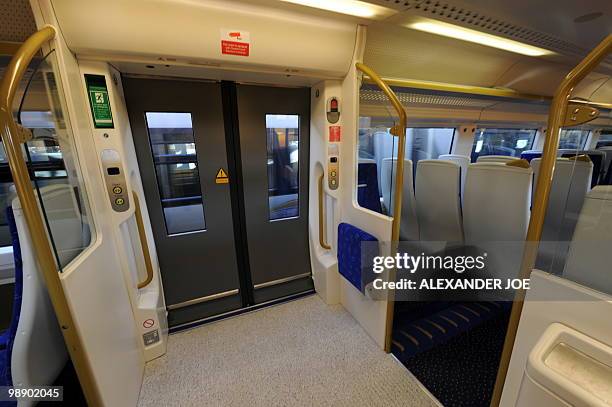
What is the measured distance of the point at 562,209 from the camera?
0.94 m

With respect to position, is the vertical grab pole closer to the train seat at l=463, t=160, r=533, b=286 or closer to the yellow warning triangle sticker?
the train seat at l=463, t=160, r=533, b=286

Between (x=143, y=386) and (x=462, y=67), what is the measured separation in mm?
3955

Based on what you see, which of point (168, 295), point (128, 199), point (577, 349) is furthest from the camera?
point (168, 295)

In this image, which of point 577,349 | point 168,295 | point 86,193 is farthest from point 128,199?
point 577,349

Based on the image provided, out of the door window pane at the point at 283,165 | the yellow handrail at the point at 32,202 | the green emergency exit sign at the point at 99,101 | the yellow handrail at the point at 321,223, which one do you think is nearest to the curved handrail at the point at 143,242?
the green emergency exit sign at the point at 99,101

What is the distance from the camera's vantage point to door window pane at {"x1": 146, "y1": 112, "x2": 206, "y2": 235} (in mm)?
1928

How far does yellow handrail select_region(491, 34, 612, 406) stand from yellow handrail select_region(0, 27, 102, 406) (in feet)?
6.05

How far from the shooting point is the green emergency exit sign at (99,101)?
4.72 feet

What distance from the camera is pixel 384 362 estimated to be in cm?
178

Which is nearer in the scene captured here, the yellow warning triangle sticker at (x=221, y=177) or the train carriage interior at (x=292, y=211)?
the train carriage interior at (x=292, y=211)

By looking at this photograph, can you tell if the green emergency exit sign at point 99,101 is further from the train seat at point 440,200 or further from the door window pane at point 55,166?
the train seat at point 440,200

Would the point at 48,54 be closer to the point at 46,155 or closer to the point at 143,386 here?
the point at 46,155

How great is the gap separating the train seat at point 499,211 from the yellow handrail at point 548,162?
3.46ft

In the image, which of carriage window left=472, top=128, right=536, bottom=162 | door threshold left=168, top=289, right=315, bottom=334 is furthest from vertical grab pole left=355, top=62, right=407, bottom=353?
carriage window left=472, top=128, right=536, bottom=162
